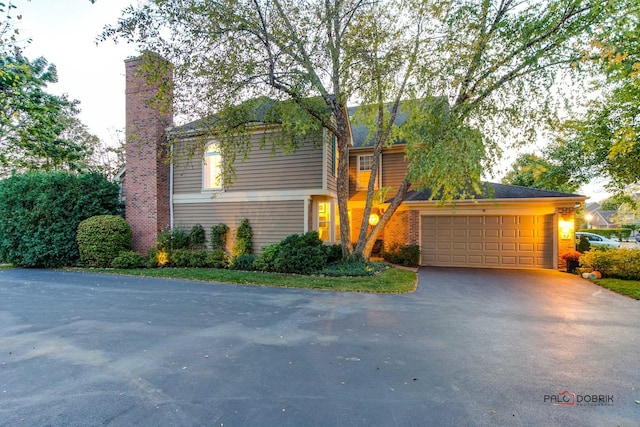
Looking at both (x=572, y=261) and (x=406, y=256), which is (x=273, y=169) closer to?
(x=406, y=256)

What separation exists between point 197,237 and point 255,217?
2.49m

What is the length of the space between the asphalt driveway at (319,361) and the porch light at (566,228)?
14.2 feet

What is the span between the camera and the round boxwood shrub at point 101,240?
1196cm

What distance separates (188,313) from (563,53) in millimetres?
10976

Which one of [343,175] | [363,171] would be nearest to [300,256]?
[343,175]

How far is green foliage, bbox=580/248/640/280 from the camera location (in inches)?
380

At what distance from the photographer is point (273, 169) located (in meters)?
11.9

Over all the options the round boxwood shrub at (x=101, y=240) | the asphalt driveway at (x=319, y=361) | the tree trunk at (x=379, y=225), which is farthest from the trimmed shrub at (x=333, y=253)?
the round boxwood shrub at (x=101, y=240)

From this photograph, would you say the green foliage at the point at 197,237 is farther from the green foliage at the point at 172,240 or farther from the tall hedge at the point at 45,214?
the tall hedge at the point at 45,214

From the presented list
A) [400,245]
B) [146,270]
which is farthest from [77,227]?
[400,245]

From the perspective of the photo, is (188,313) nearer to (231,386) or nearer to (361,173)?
(231,386)

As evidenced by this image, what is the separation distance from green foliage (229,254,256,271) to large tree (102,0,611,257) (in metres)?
4.89

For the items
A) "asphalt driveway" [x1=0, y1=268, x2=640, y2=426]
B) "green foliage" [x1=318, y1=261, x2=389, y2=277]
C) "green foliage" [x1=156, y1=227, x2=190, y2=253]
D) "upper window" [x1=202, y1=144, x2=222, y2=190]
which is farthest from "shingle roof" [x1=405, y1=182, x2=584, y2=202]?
"green foliage" [x1=156, y1=227, x2=190, y2=253]

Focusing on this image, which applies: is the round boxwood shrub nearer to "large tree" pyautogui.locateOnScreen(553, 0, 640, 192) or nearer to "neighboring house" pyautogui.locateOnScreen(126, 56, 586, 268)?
"neighboring house" pyautogui.locateOnScreen(126, 56, 586, 268)
